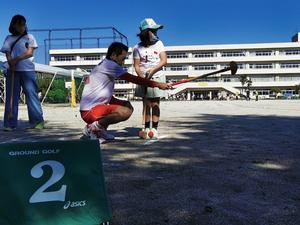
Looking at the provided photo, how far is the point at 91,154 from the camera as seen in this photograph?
2537mm

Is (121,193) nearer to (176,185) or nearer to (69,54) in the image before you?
(176,185)

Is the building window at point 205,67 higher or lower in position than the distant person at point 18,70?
higher

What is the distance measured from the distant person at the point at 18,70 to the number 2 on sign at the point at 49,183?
592 centimetres

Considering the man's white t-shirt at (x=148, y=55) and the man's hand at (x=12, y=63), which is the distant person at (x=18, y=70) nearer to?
the man's hand at (x=12, y=63)

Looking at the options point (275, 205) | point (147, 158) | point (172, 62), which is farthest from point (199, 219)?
point (172, 62)

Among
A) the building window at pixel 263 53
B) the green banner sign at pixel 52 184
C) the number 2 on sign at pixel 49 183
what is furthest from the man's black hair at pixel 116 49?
the building window at pixel 263 53

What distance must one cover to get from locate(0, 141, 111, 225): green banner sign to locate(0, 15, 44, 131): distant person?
5887 mm

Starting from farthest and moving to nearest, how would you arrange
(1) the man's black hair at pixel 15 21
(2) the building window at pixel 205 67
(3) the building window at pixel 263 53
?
(2) the building window at pixel 205 67 < (3) the building window at pixel 263 53 < (1) the man's black hair at pixel 15 21

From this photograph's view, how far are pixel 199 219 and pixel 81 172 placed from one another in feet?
2.52

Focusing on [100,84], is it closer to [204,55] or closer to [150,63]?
[150,63]

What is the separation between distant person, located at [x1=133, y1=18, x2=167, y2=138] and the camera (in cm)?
682

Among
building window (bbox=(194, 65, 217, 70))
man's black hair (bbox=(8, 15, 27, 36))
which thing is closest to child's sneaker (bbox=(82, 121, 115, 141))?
man's black hair (bbox=(8, 15, 27, 36))

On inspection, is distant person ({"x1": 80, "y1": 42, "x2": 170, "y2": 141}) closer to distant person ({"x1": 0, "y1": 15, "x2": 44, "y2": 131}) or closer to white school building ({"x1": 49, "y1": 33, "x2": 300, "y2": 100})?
distant person ({"x1": 0, "y1": 15, "x2": 44, "y2": 131})

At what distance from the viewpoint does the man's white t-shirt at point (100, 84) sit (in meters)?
6.12
